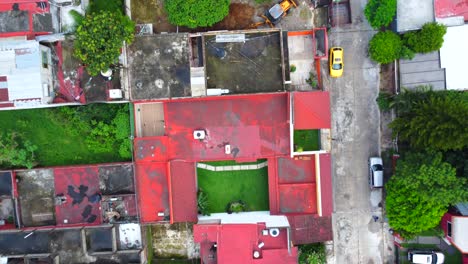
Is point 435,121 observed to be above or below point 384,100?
below

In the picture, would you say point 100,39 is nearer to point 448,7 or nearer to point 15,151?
point 15,151

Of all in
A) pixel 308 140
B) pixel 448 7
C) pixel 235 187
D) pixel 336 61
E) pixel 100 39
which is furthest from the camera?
pixel 235 187

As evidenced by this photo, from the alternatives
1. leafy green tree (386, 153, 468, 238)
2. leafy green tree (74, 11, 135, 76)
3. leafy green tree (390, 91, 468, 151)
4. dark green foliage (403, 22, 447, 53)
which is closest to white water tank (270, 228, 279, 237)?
leafy green tree (386, 153, 468, 238)

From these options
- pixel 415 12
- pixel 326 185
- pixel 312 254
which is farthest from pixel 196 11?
pixel 312 254

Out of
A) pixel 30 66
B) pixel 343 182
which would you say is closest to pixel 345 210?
pixel 343 182

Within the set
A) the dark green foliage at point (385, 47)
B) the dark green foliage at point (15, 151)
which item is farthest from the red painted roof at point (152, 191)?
the dark green foliage at point (385, 47)

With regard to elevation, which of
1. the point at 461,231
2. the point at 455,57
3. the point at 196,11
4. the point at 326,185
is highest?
the point at 196,11

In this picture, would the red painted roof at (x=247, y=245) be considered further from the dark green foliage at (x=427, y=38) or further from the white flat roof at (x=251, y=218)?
the dark green foliage at (x=427, y=38)
